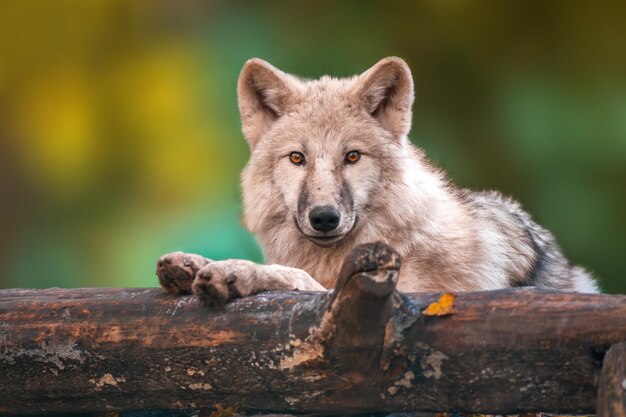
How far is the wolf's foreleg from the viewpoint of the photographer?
10.3 ft

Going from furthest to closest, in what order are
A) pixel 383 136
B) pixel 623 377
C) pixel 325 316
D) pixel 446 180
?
1. pixel 446 180
2. pixel 383 136
3. pixel 325 316
4. pixel 623 377

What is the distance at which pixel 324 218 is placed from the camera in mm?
4062

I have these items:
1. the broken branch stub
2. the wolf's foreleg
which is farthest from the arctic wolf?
the broken branch stub

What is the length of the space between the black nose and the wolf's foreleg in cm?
59

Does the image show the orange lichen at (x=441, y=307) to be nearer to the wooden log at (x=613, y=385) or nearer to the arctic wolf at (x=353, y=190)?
the wooden log at (x=613, y=385)

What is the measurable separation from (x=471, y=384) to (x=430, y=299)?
0.30 meters

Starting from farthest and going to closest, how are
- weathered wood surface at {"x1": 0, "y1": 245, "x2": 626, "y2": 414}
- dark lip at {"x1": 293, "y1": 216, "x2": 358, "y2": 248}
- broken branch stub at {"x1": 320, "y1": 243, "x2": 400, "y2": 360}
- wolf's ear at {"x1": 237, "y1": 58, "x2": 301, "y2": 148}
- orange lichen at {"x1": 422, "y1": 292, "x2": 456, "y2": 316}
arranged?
wolf's ear at {"x1": 237, "y1": 58, "x2": 301, "y2": 148}, dark lip at {"x1": 293, "y1": 216, "x2": 358, "y2": 248}, orange lichen at {"x1": 422, "y1": 292, "x2": 456, "y2": 316}, weathered wood surface at {"x1": 0, "y1": 245, "x2": 626, "y2": 414}, broken branch stub at {"x1": 320, "y1": 243, "x2": 400, "y2": 360}

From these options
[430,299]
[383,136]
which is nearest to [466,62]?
[383,136]

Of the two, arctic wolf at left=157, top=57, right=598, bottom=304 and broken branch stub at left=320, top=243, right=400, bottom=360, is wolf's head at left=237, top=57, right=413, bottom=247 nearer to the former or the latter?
arctic wolf at left=157, top=57, right=598, bottom=304

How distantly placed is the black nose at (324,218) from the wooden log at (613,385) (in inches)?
64.6

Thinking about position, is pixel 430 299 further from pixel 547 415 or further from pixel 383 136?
pixel 383 136

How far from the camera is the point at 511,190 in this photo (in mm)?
7668

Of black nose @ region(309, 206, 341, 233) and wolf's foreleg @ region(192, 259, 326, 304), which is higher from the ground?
black nose @ region(309, 206, 341, 233)

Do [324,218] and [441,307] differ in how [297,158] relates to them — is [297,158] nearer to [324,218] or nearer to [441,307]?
[324,218]
